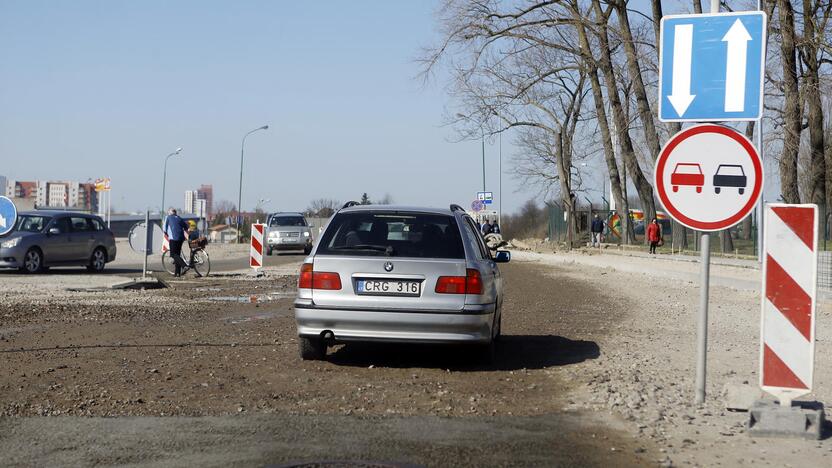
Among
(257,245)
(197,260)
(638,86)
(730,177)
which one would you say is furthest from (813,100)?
(730,177)

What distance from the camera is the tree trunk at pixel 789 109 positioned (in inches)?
1217

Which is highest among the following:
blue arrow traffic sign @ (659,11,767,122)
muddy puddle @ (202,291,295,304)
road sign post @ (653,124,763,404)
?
blue arrow traffic sign @ (659,11,767,122)

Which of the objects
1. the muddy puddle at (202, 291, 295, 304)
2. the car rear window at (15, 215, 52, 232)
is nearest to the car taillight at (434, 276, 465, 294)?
the muddy puddle at (202, 291, 295, 304)

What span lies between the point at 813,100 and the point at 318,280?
2713 centimetres

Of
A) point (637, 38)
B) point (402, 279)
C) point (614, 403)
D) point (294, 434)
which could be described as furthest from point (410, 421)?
point (637, 38)

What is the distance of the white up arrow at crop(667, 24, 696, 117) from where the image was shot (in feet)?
24.5

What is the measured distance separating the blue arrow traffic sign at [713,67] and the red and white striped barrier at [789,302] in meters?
1.05

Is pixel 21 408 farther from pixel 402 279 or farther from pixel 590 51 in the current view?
pixel 590 51

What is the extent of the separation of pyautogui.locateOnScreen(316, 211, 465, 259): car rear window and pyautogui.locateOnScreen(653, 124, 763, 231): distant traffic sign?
2.45 meters

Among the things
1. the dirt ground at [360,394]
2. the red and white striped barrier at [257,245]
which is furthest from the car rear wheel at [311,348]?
the red and white striped barrier at [257,245]

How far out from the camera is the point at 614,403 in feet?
24.3

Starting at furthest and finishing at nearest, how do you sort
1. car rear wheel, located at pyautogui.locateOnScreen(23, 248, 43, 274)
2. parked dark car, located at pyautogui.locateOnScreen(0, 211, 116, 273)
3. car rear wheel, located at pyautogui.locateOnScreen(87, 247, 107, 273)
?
car rear wheel, located at pyautogui.locateOnScreen(87, 247, 107, 273) → car rear wheel, located at pyautogui.locateOnScreen(23, 248, 43, 274) → parked dark car, located at pyautogui.locateOnScreen(0, 211, 116, 273)

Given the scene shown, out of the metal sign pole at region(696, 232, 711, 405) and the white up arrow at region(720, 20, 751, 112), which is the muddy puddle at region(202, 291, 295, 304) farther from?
the white up arrow at region(720, 20, 751, 112)

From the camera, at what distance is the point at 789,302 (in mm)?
6555
